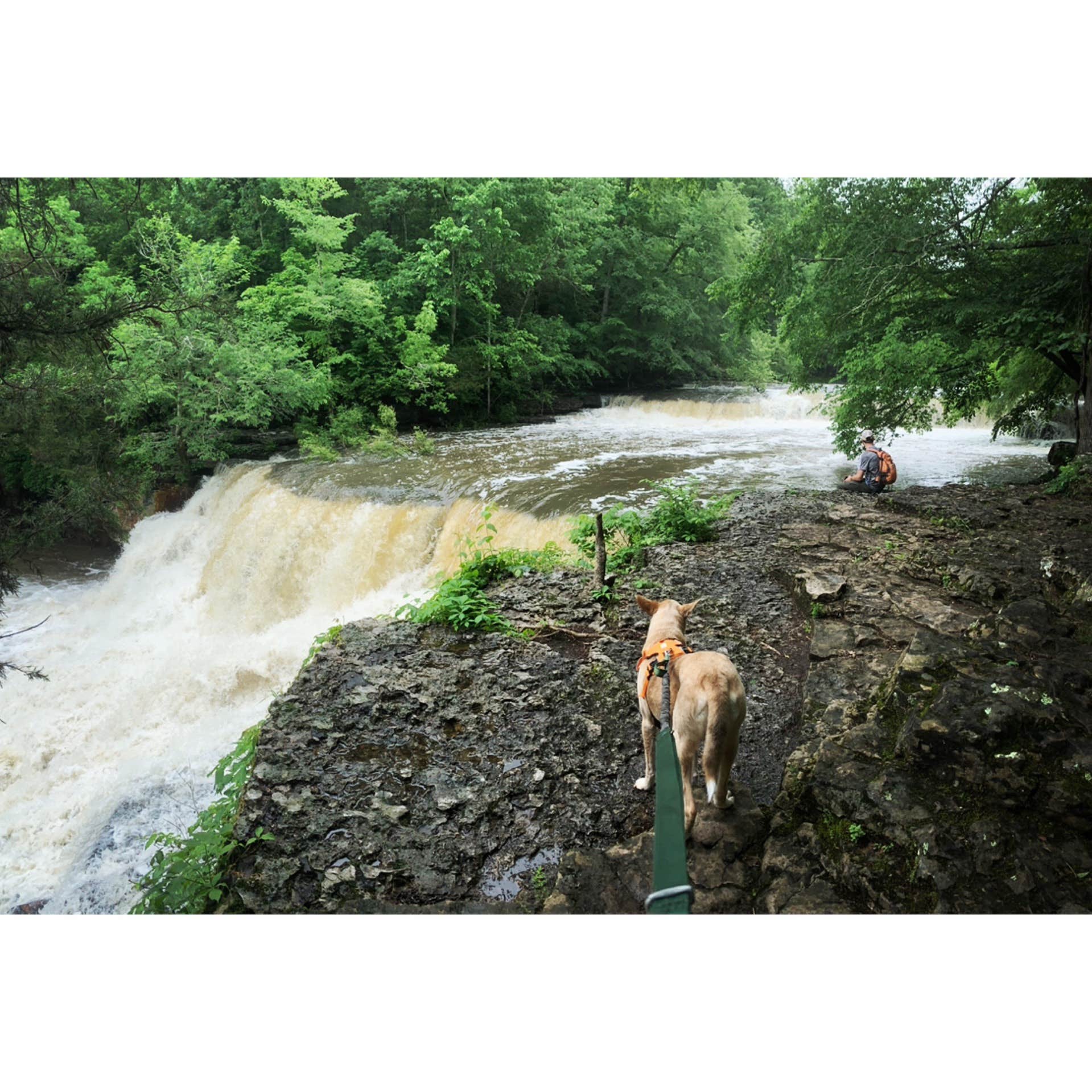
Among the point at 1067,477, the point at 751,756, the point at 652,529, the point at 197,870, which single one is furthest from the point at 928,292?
the point at 197,870

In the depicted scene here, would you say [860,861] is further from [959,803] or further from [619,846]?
[619,846]

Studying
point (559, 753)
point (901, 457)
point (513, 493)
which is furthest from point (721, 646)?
point (901, 457)

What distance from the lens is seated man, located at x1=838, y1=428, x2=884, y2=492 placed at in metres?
4.75

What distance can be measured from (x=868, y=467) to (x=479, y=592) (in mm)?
3298

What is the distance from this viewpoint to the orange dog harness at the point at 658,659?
5.80ft

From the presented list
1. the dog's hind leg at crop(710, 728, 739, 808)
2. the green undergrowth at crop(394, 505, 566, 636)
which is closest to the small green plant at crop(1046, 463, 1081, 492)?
the green undergrowth at crop(394, 505, 566, 636)

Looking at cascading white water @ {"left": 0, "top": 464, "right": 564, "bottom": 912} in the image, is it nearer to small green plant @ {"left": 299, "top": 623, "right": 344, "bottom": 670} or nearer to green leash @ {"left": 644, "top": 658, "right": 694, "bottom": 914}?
small green plant @ {"left": 299, "top": 623, "right": 344, "bottom": 670}

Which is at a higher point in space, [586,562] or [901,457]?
[901,457]

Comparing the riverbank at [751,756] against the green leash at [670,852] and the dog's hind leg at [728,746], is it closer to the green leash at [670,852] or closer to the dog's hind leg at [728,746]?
the dog's hind leg at [728,746]

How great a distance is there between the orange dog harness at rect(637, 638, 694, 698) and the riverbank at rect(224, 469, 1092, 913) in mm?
365

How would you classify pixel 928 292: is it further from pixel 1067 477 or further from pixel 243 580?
pixel 243 580

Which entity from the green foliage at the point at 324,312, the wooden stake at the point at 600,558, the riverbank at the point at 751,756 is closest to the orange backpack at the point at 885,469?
the green foliage at the point at 324,312

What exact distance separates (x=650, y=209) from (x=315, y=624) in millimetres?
4349

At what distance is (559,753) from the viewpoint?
82.7 inches
